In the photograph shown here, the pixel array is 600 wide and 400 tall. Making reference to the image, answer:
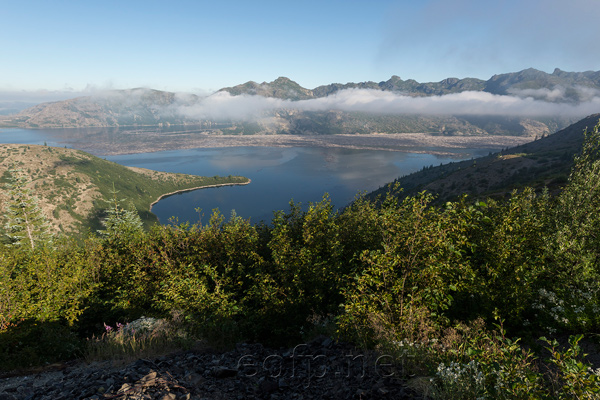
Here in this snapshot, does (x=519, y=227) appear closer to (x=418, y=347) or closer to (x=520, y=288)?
(x=520, y=288)

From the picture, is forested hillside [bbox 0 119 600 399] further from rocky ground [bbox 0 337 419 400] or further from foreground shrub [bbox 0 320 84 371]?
rocky ground [bbox 0 337 419 400]

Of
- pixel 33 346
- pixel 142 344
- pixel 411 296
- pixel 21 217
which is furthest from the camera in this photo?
pixel 21 217

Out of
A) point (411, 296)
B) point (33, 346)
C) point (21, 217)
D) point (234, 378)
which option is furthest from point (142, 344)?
point (21, 217)

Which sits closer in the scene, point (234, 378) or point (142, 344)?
point (234, 378)

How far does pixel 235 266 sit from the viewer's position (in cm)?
2019

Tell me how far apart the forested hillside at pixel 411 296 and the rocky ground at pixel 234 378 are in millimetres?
829

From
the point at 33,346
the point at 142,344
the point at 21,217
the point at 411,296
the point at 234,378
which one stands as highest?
the point at 411,296

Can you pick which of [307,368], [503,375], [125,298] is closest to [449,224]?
[503,375]

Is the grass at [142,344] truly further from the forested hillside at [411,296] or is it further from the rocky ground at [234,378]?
the rocky ground at [234,378]

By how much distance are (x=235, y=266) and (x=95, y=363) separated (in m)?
9.76

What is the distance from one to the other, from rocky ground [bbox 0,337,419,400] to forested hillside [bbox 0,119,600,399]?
2.72ft

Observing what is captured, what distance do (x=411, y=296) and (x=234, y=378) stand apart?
715 centimetres

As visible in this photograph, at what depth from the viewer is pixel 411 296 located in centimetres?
938

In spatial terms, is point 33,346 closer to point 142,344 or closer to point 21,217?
point 142,344
